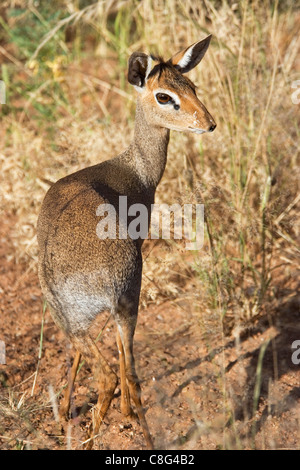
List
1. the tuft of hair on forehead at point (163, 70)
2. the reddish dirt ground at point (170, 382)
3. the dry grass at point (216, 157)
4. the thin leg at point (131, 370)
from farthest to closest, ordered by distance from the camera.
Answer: the dry grass at point (216, 157)
the tuft of hair on forehead at point (163, 70)
the reddish dirt ground at point (170, 382)
the thin leg at point (131, 370)

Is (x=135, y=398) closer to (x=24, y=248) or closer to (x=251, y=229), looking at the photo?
(x=251, y=229)

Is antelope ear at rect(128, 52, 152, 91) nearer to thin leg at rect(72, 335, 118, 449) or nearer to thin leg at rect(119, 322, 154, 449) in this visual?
thin leg at rect(119, 322, 154, 449)

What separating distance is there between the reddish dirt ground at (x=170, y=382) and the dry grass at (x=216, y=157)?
194mm

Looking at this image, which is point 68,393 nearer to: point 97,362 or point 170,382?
point 170,382

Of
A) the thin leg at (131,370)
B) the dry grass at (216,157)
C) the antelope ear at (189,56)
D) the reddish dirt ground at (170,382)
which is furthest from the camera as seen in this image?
the dry grass at (216,157)

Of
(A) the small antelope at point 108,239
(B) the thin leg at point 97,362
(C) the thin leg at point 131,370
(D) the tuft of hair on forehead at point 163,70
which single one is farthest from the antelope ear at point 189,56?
(B) the thin leg at point 97,362

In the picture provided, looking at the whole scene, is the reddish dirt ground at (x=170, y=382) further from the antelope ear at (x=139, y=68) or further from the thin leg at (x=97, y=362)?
the antelope ear at (x=139, y=68)

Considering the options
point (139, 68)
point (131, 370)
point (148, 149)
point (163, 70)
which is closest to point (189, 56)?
point (163, 70)

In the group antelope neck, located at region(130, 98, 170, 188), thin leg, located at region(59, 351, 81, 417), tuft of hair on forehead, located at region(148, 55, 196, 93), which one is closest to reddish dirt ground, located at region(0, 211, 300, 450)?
thin leg, located at region(59, 351, 81, 417)

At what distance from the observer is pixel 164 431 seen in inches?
141

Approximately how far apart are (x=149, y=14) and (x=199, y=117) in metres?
2.51

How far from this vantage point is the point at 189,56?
4.03 metres

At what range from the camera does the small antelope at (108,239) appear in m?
3.12

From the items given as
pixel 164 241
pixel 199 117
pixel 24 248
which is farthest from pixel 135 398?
pixel 24 248
